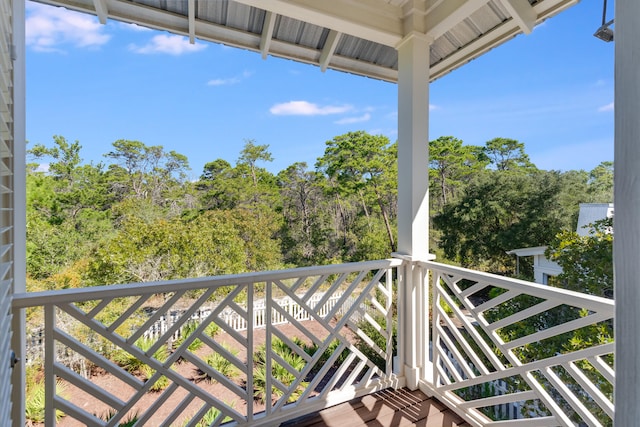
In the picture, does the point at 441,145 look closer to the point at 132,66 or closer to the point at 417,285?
the point at 417,285

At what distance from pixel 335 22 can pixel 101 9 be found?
149cm

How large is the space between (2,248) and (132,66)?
15.2 m

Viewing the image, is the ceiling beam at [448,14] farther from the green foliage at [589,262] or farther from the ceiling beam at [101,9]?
the green foliage at [589,262]

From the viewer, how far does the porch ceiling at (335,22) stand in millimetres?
1968

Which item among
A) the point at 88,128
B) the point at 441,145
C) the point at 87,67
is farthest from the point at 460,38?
the point at 87,67

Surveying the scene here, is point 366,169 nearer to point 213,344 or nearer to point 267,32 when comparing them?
point 267,32

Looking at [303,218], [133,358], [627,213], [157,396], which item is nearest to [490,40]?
[627,213]

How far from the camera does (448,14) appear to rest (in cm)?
200

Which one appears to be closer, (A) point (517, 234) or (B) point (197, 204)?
(A) point (517, 234)

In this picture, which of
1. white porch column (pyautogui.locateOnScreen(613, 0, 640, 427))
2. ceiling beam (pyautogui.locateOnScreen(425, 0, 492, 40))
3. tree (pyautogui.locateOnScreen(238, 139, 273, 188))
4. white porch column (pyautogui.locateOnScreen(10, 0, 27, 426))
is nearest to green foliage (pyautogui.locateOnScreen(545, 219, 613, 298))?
ceiling beam (pyautogui.locateOnScreen(425, 0, 492, 40))

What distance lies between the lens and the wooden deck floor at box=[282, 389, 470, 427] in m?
1.87

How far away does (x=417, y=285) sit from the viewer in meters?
2.21

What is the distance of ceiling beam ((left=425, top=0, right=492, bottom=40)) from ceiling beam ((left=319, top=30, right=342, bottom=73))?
2.16 ft

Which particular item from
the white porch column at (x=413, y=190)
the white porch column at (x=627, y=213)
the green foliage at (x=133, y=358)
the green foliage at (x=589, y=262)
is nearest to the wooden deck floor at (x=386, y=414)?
the white porch column at (x=413, y=190)
